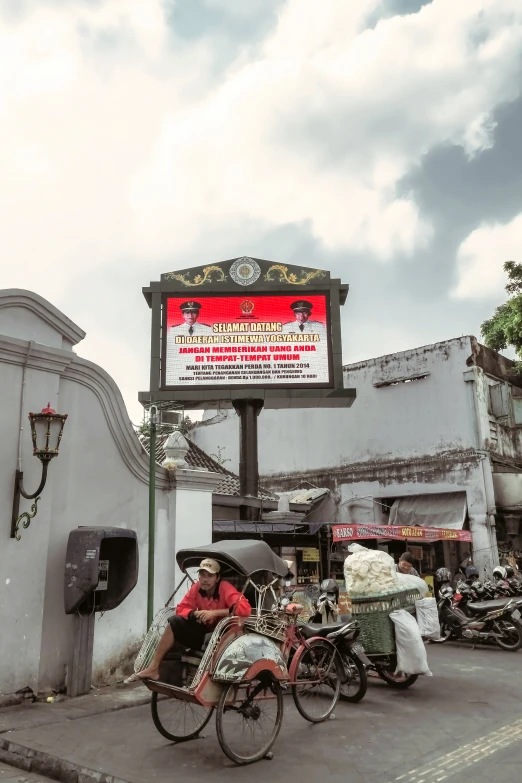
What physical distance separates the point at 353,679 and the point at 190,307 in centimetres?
1298

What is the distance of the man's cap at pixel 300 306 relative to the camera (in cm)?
1839

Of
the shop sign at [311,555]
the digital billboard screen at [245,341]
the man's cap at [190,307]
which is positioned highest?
the man's cap at [190,307]

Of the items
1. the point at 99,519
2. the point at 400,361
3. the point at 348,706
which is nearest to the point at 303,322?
the point at 400,361

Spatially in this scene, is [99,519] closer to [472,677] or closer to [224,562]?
[224,562]

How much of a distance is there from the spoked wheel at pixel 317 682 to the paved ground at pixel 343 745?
0.15 meters

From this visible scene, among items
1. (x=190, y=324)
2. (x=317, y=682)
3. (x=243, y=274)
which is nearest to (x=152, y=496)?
(x=317, y=682)

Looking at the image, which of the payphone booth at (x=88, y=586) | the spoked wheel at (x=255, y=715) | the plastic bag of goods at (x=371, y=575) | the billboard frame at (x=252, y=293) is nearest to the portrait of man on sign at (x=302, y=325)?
the billboard frame at (x=252, y=293)

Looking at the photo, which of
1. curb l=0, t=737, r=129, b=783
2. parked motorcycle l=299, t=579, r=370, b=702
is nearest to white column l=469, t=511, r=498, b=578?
parked motorcycle l=299, t=579, r=370, b=702

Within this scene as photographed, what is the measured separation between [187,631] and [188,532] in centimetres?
371

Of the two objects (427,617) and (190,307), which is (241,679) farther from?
(190,307)

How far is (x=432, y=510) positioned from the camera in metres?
20.9

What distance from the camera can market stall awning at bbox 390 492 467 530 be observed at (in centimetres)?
2003

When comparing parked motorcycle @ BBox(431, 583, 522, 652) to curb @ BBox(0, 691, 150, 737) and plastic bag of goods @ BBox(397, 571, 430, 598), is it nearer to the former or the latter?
plastic bag of goods @ BBox(397, 571, 430, 598)

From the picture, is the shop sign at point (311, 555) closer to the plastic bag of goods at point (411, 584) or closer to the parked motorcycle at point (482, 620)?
the parked motorcycle at point (482, 620)
